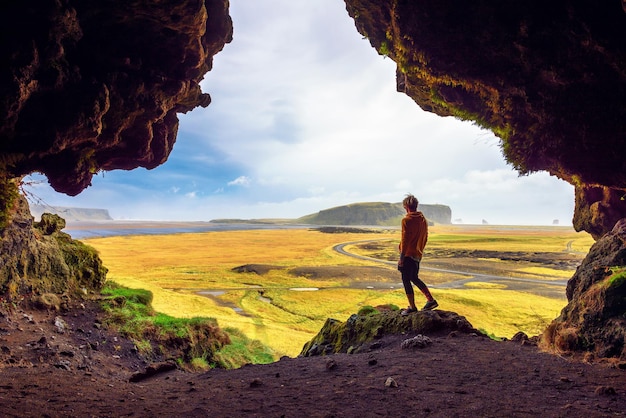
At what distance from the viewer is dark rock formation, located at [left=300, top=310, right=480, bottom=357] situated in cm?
738

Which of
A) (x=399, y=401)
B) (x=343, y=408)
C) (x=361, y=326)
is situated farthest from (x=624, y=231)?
(x=343, y=408)

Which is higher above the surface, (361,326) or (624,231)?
(624,231)

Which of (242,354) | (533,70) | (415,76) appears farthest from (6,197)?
(533,70)

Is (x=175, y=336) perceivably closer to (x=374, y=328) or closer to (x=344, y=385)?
(x=374, y=328)

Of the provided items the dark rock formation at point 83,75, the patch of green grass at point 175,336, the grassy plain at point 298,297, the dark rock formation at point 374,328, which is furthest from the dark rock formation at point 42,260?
A: the dark rock formation at point 374,328

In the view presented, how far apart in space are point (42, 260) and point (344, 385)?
10723 millimetres

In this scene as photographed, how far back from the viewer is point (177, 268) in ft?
116

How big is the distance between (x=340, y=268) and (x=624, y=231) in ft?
95.9

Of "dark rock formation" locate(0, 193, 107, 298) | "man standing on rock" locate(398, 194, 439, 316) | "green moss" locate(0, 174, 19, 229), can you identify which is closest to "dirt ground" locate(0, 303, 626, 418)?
"man standing on rock" locate(398, 194, 439, 316)

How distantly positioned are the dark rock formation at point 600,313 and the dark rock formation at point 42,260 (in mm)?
13487

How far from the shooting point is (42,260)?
1038 cm

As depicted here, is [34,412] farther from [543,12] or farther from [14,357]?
[543,12]

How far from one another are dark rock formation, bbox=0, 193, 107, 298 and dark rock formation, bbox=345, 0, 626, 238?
12.3 metres

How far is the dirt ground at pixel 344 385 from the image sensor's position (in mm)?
4035
